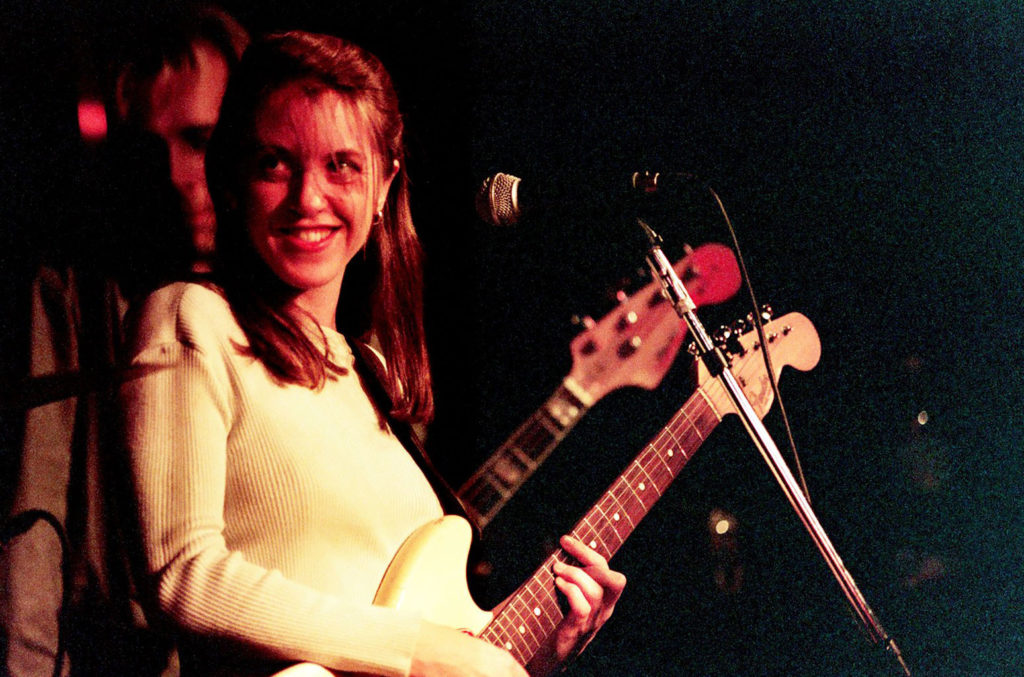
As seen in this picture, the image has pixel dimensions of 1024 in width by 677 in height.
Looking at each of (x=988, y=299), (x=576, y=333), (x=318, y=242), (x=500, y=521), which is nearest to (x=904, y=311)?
(x=988, y=299)

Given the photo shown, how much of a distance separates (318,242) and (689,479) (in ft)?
2.66

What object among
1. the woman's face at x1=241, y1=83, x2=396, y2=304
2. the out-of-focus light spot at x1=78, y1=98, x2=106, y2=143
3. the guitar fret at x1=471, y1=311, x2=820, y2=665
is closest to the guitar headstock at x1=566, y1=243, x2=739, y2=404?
the guitar fret at x1=471, y1=311, x2=820, y2=665

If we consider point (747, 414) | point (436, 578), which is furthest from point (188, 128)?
point (747, 414)

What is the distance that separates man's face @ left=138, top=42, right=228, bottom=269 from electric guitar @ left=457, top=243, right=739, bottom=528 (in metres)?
0.63

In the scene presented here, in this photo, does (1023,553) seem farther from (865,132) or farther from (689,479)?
(865,132)

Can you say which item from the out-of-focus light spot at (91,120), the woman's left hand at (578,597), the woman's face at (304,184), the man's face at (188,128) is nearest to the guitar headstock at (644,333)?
the woman's left hand at (578,597)

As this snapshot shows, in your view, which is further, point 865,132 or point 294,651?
point 865,132

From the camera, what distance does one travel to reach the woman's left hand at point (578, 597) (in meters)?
1.48

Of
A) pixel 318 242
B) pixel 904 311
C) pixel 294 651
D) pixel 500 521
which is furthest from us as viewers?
pixel 904 311

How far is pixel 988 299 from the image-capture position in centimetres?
193

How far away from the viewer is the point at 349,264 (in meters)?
1.48

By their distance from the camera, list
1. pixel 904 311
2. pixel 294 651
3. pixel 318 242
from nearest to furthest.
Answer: pixel 294 651 < pixel 318 242 < pixel 904 311

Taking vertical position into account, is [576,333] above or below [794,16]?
below

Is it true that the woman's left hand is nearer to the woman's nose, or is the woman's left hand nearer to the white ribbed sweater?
the white ribbed sweater
